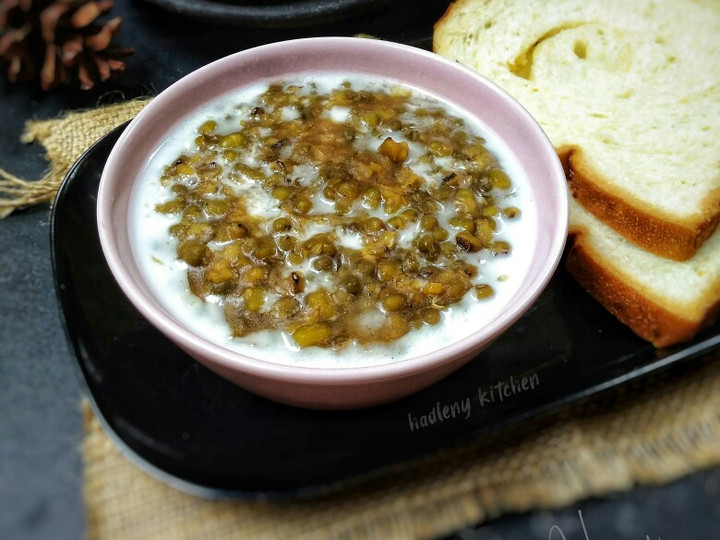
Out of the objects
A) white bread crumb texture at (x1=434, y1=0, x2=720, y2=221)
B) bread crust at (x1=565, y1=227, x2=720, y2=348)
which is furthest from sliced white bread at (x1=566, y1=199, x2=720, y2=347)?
white bread crumb texture at (x1=434, y1=0, x2=720, y2=221)

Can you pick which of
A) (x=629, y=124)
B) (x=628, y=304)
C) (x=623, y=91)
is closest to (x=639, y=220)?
(x=628, y=304)

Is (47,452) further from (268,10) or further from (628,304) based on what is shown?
(268,10)

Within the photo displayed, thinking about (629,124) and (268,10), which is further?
(268,10)

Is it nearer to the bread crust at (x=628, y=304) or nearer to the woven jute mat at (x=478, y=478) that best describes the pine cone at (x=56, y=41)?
the woven jute mat at (x=478, y=478)

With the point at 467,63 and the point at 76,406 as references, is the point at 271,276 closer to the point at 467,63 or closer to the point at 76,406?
the point at 76,406

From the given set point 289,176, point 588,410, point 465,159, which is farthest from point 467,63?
point 588,410

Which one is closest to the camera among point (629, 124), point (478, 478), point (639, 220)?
point (478, 478)

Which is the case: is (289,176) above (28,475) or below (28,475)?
above
